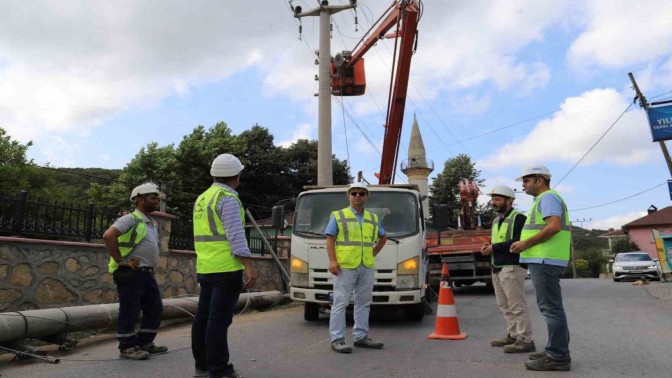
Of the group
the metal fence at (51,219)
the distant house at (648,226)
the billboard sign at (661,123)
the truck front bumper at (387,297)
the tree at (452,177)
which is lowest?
the truck front bumper at (387,297)

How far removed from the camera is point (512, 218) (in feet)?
19.7

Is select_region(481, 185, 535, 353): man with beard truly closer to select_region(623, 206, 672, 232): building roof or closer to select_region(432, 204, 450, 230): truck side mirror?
select_region(432, 204, 450, 230): truck side mirror

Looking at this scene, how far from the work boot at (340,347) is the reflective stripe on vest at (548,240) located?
2.07 metres

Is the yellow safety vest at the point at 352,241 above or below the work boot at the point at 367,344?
above

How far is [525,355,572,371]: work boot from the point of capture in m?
4.67

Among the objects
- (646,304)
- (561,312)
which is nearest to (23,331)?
(561,312)

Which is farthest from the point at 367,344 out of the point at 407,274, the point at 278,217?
the point at 278,217

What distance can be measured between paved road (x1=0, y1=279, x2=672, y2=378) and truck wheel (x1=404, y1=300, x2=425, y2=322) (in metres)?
0.15

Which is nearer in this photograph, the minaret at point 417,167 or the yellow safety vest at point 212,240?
the yellow safety vest at point 212,240

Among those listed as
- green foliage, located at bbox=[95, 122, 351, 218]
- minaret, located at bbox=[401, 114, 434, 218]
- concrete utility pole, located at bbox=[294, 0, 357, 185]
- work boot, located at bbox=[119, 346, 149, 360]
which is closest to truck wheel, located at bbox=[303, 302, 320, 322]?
work boot, located at bbox=[119, 346, 149, 360]

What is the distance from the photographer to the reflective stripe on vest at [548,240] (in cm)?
471

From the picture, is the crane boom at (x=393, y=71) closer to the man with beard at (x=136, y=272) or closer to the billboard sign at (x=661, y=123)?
the billboard sign at (x=661, y=123)

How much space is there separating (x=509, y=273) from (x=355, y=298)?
1.74m

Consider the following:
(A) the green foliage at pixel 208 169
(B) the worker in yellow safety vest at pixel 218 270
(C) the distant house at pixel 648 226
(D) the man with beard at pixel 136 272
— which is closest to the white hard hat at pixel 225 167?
(B) the worker in yellow safety vest at pixel 218 270
